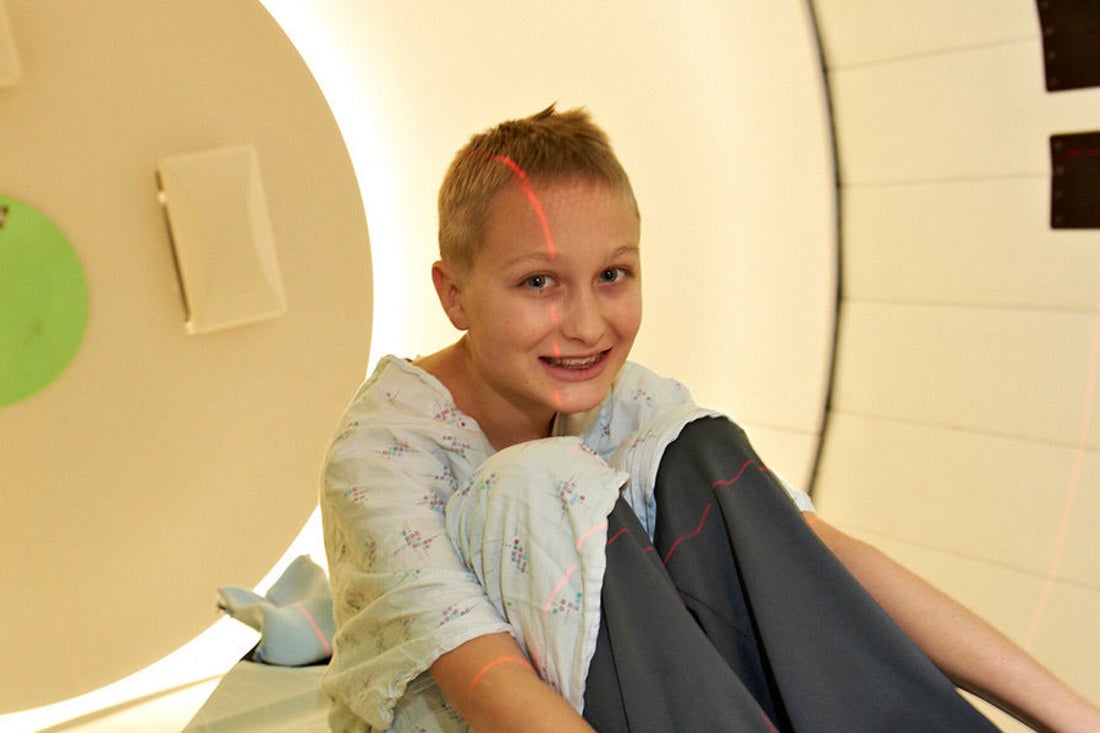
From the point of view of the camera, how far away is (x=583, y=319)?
3.75ft

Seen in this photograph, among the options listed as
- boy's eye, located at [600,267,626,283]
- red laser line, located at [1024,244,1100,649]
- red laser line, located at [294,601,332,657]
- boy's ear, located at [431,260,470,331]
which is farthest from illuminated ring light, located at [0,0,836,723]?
boy's eye, located at [600,267,626,283]

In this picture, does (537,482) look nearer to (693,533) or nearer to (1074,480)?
(693,533)

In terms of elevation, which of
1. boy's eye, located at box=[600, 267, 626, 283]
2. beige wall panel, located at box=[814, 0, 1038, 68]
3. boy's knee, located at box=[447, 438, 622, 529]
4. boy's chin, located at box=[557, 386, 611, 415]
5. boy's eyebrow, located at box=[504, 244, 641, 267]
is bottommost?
boy's knee, located at box=[447, 438, 622, 529]

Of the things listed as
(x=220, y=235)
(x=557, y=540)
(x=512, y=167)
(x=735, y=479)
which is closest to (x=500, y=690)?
(x=557, y=540)

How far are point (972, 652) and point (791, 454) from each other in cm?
88

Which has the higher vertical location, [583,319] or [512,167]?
[512,167]

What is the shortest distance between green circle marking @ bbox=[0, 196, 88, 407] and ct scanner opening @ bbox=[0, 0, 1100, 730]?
0.02 metres

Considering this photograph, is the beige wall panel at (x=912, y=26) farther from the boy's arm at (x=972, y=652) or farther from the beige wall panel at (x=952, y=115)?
the boy's arm at (x=972, y=652)

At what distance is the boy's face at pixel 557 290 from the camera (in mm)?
1130

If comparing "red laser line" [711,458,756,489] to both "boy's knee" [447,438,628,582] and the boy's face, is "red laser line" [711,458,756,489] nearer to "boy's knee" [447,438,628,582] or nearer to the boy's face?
"boy's knee" [447,438,628,582]

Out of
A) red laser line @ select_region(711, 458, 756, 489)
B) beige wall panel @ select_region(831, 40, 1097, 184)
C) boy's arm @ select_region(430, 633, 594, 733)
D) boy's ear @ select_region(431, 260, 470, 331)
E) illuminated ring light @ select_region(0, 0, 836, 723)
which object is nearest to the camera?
boy's arm @ select_region(430, 633, 594, 733)

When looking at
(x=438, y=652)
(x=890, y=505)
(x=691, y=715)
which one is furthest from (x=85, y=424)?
(x=890, y=505)

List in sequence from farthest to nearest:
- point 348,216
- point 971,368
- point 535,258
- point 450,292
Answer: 1. point 348,216
2. point 971,368
3. point 450,292
4. point 535,258

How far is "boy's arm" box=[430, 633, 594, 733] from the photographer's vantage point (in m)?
0.87
